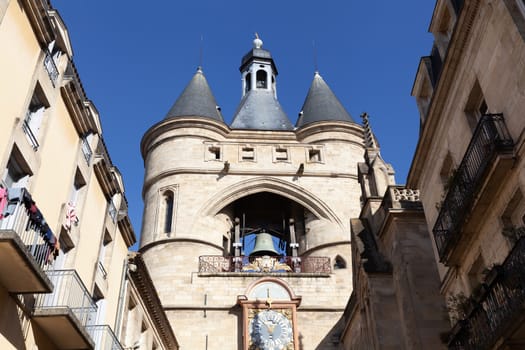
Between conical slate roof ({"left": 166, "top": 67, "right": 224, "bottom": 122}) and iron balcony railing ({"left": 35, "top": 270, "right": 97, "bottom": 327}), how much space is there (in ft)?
54.9

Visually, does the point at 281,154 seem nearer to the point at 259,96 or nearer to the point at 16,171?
the point at 259,96

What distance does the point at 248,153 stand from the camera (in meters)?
25.8

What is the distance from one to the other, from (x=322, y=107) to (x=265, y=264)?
9736 millimetres

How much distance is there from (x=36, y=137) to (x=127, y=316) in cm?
581

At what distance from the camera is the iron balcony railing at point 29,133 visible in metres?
8.89

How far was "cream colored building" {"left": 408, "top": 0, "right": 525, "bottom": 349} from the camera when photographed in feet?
24.2

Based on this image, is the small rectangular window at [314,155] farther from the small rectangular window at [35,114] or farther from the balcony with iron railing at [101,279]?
the small rectangular window at [35,114]

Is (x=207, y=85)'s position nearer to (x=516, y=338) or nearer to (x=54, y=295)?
(x=54, y=295)

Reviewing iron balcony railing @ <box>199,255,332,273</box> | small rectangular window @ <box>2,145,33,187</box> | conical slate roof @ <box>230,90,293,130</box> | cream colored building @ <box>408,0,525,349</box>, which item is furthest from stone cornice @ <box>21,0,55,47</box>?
conical slate roof @ <box>230,90,293,130</box>

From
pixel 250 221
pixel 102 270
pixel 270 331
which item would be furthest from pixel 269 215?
pixel 102 270

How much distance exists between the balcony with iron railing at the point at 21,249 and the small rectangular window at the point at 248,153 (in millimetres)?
17248

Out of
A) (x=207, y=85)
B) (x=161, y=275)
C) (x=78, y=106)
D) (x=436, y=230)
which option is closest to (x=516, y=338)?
(x=436, y=230)

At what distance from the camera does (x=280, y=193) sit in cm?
2483

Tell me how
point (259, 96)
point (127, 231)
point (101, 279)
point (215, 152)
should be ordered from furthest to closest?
point (259, 96) < point (215, 152) < point (127, 231) < point (101, 279)
